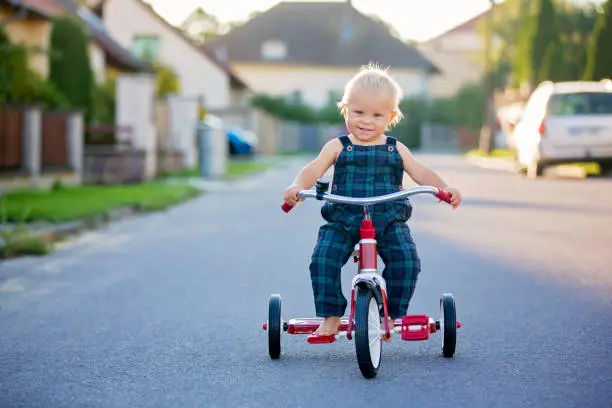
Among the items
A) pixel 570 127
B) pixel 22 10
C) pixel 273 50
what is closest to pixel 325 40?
pixel 273 50

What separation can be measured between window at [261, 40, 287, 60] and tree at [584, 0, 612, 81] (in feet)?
160

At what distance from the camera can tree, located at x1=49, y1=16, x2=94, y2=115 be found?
76.7ft

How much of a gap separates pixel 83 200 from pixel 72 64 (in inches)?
316

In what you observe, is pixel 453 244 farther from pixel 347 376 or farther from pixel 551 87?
A: pixel 551 87

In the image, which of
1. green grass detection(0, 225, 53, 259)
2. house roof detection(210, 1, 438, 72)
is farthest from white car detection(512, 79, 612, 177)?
house roof detection(210, 1, 438, 72)

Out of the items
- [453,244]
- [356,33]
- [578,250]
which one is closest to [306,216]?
[453,244]

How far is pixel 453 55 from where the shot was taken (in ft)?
368

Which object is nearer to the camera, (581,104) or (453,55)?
(581,104)

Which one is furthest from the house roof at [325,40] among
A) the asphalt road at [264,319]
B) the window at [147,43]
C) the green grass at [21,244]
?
A: the green grass at [21,244]

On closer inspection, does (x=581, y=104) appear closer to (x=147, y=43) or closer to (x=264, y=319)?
(x=264, y=319)

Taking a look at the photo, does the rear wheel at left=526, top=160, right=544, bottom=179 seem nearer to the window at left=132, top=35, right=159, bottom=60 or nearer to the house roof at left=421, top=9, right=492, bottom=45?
the window at left=132, top=35, right=159, bottom=60

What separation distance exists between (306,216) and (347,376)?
33.3 ft

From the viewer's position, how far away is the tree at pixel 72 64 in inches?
921

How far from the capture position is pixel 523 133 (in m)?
24.7
